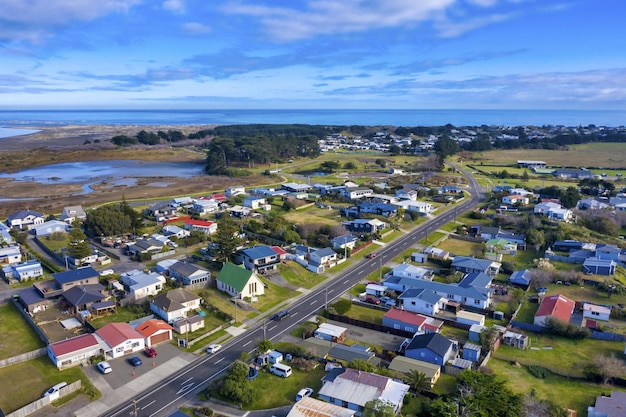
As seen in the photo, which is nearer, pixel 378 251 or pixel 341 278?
pixel 341 278

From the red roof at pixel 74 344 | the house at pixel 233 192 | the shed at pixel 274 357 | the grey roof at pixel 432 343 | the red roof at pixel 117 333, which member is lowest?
the shed at pixel 274 357

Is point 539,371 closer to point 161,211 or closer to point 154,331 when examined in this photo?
point 154,331

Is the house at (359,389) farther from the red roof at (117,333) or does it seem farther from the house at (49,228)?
the house at (49,228)

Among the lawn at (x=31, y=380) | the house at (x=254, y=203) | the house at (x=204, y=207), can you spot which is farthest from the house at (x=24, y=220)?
the lawn at (x=31, y=380)

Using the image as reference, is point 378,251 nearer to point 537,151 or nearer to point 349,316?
point 349,316

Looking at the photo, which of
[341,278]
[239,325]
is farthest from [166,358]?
[341,278]

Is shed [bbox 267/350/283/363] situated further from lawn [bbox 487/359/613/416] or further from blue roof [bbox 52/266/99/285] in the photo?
blue roof [bbox 52/266/99/285]

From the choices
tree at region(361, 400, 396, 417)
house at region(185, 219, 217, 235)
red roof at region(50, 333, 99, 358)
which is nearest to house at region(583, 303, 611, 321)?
tree at region(361, 400, 396, 417)
